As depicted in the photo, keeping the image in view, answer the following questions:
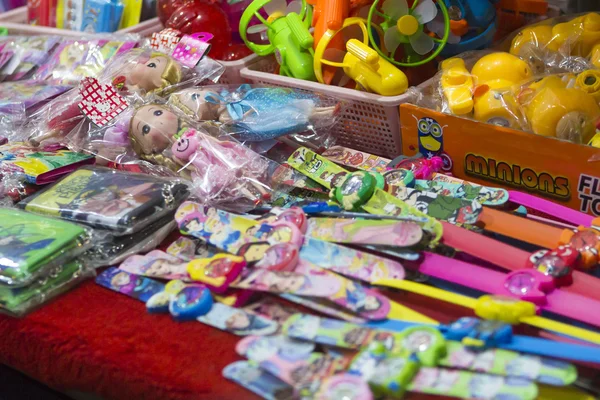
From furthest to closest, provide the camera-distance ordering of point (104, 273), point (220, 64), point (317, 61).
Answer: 1. point (220, 64)
2. point (317, 61)
3. point (104, 273)

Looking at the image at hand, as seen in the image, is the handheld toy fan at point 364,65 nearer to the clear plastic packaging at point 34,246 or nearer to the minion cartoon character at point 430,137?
the minion cartoon character at point 430,137

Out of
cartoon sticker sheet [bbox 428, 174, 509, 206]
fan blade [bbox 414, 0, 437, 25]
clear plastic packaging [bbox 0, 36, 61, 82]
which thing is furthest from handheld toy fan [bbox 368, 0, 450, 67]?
clear plastic packaging [bbox 0, 36, 61, 82]

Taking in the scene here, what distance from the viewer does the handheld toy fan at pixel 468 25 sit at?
1.10m

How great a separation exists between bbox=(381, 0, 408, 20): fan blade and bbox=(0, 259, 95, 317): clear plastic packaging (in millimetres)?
640

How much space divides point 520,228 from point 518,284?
130 mm

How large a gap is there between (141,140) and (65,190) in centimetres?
15

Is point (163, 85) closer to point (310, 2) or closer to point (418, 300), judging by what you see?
point (310, 2)

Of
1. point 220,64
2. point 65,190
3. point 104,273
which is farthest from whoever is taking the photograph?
point 220,64

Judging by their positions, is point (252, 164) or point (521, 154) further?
point (252, 164)

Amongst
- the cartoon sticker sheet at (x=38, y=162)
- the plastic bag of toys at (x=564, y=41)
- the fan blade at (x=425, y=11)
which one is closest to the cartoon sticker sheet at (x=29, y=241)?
the cartoon sticker sheet at (x=38, y=162)

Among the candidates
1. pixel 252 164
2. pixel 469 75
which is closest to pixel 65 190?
pixel 252 164

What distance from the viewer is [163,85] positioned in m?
Result: 1.21

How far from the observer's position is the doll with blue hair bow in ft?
3.59

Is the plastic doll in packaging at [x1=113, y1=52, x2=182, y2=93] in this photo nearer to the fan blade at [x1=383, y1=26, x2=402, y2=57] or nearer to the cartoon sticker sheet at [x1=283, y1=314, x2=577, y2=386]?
the fan blade at [x1=383, y1=26, x2=402, y2=57]
